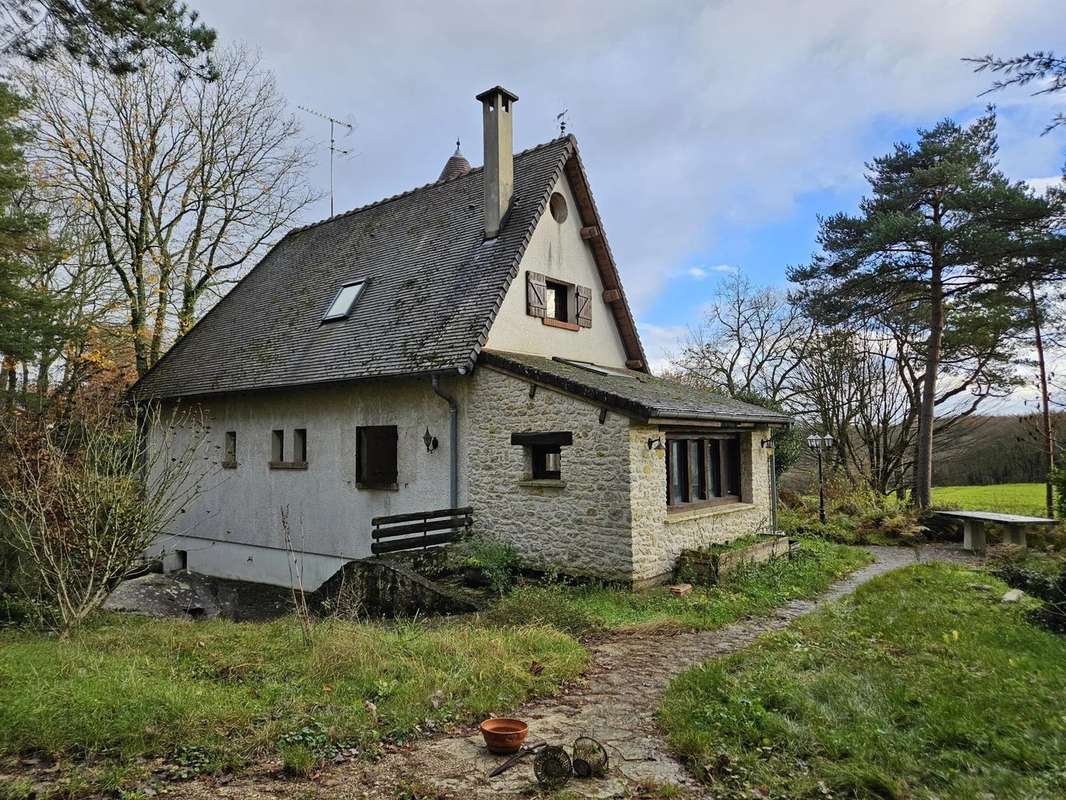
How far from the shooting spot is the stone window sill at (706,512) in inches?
413

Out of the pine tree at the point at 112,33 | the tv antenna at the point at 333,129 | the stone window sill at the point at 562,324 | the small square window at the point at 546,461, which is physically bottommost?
the small square window at the point at 546,461

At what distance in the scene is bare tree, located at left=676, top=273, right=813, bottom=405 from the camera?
26.3 m

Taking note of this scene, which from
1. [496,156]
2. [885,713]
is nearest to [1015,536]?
[885,713]

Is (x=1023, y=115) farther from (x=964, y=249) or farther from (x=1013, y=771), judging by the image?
(x=964, y=249)

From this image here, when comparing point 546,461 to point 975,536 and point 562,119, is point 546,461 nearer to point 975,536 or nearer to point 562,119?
point 562,119

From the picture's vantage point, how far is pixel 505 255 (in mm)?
12320

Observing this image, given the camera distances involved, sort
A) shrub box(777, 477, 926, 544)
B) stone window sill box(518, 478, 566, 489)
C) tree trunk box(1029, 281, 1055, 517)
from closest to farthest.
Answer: stone window sill box(518, 478, 566, 489) < shrub box(777, 477, 926, 544) < tree trunk box(1029, 281, 1055, 517)

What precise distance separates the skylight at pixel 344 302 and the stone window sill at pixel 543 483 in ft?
20.5

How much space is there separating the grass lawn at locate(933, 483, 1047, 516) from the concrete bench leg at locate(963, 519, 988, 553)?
3.57m

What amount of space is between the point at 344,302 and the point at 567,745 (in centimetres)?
1212

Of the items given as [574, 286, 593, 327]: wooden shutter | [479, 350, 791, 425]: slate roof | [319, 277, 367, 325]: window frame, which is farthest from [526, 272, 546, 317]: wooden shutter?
[319, 277, 367, 325]: window frame

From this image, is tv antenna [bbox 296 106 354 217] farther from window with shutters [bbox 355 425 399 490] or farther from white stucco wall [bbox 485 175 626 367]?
window with shutters [bbox 355 425 399 490]

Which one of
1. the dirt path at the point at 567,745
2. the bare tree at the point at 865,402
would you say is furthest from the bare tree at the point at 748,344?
the dirt path at the point at 567,745

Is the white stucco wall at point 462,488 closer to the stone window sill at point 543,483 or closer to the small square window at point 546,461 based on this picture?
the stone window sill at point 543,483
